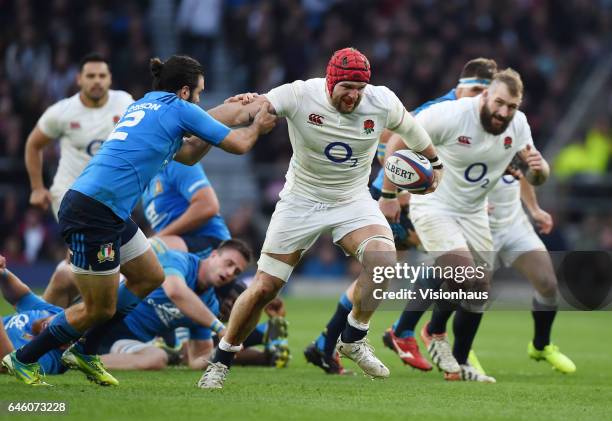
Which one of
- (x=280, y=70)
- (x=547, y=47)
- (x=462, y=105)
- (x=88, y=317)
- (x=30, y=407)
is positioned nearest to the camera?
(x=30, y=407)

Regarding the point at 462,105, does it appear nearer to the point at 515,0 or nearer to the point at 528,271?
the point at 528,271

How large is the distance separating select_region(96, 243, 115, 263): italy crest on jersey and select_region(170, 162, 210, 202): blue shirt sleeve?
3.04 meters

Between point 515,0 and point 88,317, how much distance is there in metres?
18.8

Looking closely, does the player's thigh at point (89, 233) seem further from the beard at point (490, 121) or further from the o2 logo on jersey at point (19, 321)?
the beard at point (490, 121)

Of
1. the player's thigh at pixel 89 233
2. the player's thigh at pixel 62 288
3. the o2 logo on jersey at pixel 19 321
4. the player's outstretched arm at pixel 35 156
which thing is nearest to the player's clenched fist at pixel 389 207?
the player's thigh at pixel 89 233

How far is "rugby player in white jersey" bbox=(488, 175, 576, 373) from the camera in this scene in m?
10.0

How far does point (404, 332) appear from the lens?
9.99 meters

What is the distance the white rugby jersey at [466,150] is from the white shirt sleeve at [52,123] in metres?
3.85

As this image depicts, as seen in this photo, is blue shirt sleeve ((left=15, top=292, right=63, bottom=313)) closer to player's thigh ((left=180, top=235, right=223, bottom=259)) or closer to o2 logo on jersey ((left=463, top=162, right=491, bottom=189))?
player's thigh ((left=180, top=235, right=223, bottom=259))

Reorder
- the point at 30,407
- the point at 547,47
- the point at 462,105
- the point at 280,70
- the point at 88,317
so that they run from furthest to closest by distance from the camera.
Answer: the point at 547,47, the point at 280,70, the point at 462,105, the point at 88,317, the point at 30,407

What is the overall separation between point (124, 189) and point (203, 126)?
0.68m

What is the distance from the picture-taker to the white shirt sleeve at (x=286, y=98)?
7.90m

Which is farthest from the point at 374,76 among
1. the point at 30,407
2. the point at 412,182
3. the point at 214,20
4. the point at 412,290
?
the point at 30,407

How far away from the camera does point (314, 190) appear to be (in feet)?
27.1
